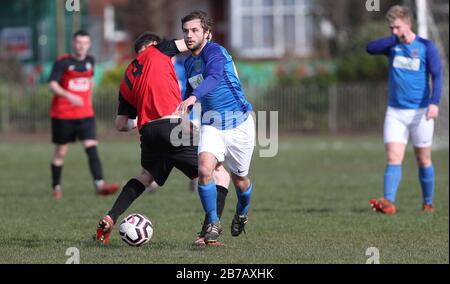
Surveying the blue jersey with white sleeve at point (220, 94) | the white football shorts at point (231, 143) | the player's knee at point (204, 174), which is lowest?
the player's knee at point (204, 174)

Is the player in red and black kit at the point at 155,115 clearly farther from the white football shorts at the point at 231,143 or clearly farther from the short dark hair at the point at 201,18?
the short dark hair at the point at 201,18

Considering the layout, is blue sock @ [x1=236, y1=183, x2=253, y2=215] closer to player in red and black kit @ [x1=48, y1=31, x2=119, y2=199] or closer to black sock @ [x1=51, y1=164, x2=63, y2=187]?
player in red and black kit @ [x1=48, y1=31, x2=119, y2=199]

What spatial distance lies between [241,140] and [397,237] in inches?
77.8

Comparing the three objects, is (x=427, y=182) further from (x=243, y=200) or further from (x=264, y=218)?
(x=243, y=200)

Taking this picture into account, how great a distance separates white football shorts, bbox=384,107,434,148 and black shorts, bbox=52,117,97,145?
15.5 ft

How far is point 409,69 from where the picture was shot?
35.9 feet

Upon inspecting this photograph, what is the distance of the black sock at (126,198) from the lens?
834 centimetres

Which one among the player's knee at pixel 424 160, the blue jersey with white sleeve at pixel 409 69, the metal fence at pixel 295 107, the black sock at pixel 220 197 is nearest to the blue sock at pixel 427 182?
the player's knee at pixel 424 160

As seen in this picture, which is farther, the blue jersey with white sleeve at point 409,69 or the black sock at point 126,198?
the blue jersey with white sleeve at point 409,69

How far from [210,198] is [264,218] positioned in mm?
2648

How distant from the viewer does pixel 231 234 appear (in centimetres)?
895

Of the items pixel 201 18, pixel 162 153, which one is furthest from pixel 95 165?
pixel 201 18

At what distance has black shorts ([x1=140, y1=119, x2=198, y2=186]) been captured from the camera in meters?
8.20

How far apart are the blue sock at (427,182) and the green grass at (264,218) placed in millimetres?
195
